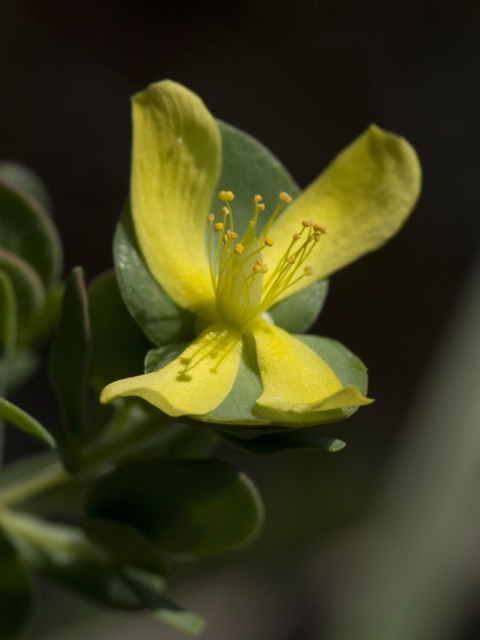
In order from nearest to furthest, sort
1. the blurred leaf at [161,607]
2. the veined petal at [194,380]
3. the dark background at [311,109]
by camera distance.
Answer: the veined petal at [194,380] < the blurred leaf at [161,607] < the dark background at [311,109]

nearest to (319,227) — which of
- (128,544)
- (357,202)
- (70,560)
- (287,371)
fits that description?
(357,202)

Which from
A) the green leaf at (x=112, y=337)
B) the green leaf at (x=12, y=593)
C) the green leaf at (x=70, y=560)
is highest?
the green leaf at (x=112, y=337)

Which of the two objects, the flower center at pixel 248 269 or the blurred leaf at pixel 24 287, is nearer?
the flower center at pixel 248 269

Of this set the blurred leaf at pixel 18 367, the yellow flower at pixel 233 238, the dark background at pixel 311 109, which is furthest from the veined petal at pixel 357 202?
the dark background at pixel 311 109

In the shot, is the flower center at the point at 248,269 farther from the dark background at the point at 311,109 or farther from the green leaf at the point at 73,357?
the dark background at the point at 311,109

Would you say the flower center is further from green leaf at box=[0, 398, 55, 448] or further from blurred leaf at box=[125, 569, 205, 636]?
blurred leaf at box=[125, 569, 205, 636]

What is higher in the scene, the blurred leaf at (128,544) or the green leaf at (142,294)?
the green leaf at (142,294)

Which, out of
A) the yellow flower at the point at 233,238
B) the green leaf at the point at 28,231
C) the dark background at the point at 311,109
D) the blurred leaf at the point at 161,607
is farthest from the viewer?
the dark background at the point at 311,109
